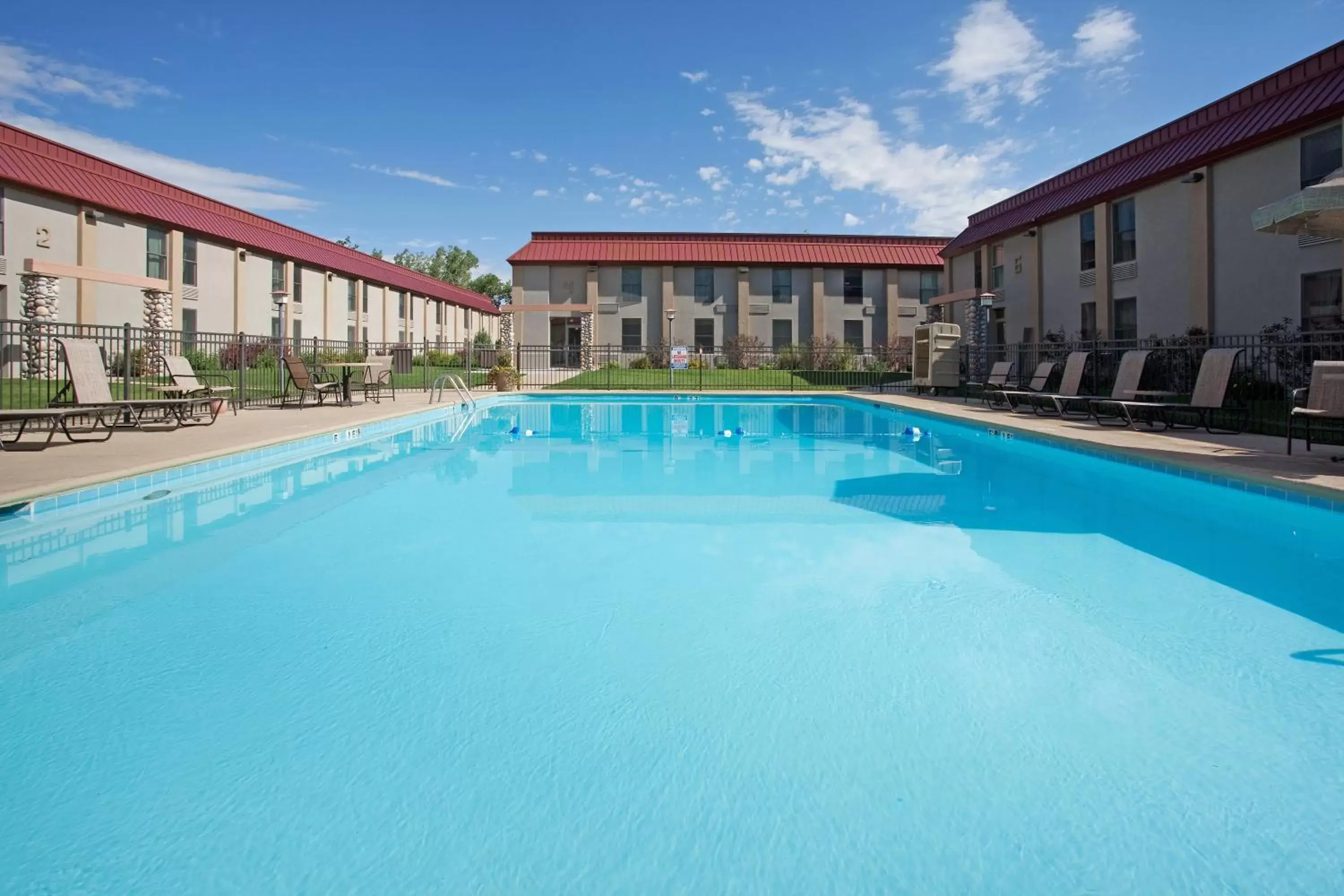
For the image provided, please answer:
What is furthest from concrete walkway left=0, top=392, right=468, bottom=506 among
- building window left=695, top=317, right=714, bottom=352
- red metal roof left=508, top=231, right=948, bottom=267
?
building window left=695, top=317, right=714, bottom=352

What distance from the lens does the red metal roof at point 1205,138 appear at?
45.9ft

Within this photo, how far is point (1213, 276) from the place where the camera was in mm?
16297

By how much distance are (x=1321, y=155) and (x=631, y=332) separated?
23.5m

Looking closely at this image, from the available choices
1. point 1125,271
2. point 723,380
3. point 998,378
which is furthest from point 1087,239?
point 723,380

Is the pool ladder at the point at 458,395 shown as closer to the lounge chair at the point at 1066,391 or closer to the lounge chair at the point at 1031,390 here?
the lounge chair at the point at 1031,390

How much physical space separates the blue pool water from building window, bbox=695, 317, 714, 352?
91.5 ft

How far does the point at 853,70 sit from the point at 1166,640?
17.9 m

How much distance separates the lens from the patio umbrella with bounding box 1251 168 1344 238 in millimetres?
6145

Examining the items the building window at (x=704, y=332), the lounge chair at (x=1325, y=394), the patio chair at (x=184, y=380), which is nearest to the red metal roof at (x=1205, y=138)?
the lounge chair at (x=1325, y=394)

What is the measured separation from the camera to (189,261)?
80.5 feet

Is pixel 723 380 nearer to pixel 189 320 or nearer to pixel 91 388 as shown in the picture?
pixel 189 320

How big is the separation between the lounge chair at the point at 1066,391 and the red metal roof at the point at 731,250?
20294 mm

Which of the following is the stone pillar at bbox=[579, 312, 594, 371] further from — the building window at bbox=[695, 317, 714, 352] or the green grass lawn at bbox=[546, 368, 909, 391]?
the building window at bbox=[695, 317, 714, 352]

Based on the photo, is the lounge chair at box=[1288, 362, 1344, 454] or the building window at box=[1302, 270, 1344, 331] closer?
the lounge chair at box=[1288, 362, 1344, 454]
